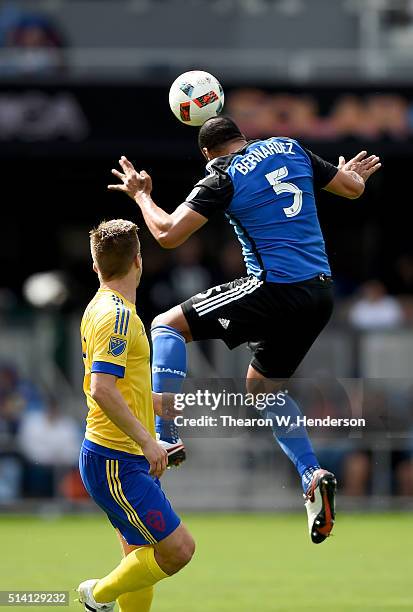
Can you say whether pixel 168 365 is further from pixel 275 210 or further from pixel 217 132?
pixel 217 132

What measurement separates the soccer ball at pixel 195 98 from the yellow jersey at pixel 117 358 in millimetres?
1744

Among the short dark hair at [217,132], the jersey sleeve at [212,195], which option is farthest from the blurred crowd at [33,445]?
the jersey sleeve at [212,195]

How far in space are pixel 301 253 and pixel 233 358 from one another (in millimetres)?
8620

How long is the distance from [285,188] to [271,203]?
14 cm

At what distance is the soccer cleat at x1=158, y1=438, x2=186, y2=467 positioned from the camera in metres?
8.49

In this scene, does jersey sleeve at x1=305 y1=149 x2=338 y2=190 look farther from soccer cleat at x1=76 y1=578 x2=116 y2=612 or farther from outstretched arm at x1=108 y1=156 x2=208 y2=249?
soccer cleat at x1=76 y1=578 x2=116 y2=612

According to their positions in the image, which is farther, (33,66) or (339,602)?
(33,66)

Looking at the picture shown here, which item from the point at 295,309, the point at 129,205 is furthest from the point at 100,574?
the point at 129,205

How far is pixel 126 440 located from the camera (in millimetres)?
7594

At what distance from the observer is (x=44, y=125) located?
59.0ft

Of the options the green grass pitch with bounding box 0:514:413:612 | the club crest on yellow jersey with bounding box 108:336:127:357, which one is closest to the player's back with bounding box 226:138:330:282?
the club crest on yellow jersey with bounding box 108:336:127:357

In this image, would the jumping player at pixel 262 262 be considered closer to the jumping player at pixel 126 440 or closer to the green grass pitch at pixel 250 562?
the jumping player at pixel 126 440

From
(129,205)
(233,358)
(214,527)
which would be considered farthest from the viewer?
(129,205)

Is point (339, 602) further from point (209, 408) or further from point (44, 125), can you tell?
point (44, 125)
